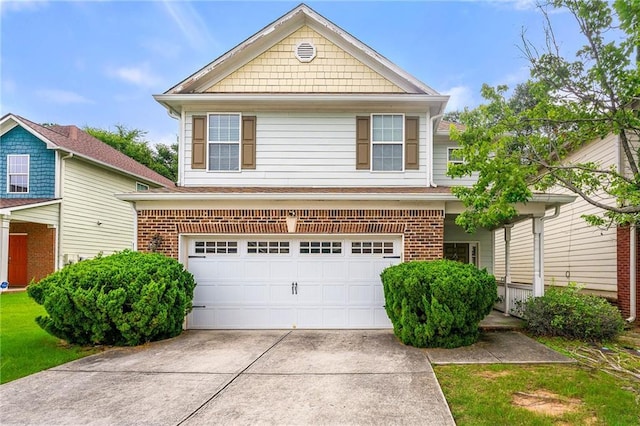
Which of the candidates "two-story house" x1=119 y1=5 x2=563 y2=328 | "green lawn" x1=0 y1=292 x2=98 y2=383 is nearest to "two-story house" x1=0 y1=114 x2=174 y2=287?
"green lawn" x1=0 y1=292 x2=98 y2=383

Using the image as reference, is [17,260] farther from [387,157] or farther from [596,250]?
[596,250]

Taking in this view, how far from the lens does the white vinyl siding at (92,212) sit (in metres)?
15.1

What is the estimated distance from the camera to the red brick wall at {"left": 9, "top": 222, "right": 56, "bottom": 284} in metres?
14.4

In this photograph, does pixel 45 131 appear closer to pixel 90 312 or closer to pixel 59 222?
pixel 59 222

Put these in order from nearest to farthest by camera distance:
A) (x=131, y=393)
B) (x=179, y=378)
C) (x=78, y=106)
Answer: (x=131, y=393)
(x=179, y=378)
(x=78, y=106)

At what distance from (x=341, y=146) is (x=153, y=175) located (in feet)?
48.3

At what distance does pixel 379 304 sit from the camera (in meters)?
8.79

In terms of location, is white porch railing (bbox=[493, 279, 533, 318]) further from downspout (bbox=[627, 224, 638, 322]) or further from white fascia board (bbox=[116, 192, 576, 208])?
white fascia board (bbox=[116, 192, 576, 208])

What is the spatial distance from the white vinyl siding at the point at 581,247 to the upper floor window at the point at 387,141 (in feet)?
17.4

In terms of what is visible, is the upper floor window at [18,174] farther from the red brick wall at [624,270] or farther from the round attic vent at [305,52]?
the red brick wall at [624,270]

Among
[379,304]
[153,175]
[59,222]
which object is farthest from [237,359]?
[153,175]

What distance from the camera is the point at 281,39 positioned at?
10.4 metres

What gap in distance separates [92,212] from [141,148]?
18.4 metres

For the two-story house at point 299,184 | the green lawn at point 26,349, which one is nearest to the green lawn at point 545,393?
the two-story house at point 299,184
